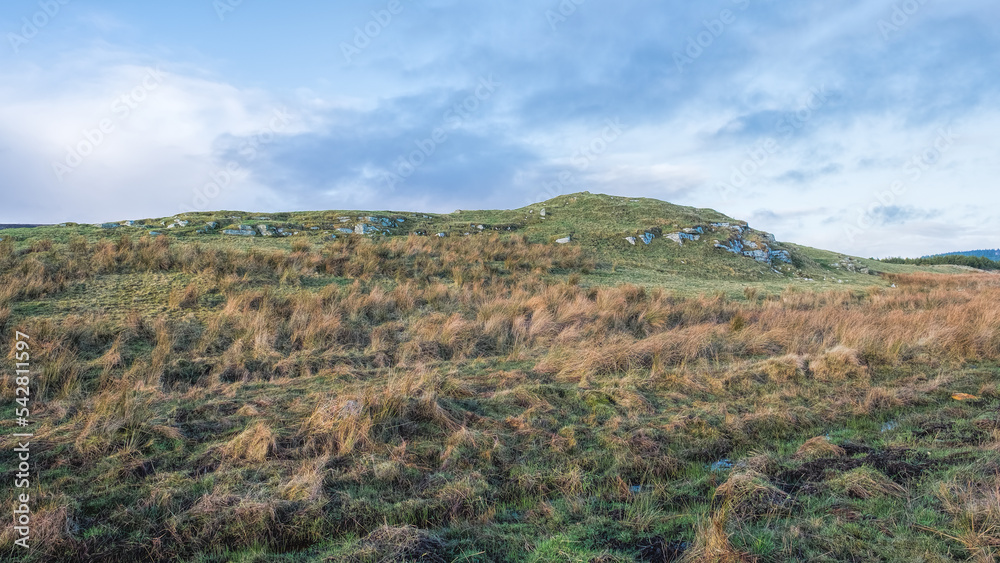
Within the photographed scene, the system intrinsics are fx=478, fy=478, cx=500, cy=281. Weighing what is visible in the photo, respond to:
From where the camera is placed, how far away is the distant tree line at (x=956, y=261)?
169 feet

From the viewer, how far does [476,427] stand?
609cm

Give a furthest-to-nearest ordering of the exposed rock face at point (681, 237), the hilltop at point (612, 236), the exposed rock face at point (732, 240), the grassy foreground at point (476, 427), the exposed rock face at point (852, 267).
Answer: the exposed rock face at point (852, 267) → the exposed rock face at point (681, 237) → the exposed rock face at point (732, 240) → the hilltop at point (612, 236) → the grassy foreground at point (476, 427)

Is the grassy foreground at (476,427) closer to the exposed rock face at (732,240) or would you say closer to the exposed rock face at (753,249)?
the exposed rock face at (732,240)

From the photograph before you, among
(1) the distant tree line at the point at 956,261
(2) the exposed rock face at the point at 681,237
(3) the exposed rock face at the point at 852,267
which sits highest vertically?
(2) the exposed rock face at the point at 681,237

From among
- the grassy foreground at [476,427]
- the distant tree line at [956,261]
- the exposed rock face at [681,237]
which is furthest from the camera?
the distant tree line at [956,261]

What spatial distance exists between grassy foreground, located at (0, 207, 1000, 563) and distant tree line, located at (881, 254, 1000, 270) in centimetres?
5168

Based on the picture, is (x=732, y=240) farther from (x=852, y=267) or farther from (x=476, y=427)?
(x=476, y=427)

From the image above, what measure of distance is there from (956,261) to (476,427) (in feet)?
229

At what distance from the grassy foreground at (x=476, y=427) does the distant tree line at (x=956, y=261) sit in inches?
2035

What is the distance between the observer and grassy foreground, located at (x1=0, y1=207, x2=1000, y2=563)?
148 inches

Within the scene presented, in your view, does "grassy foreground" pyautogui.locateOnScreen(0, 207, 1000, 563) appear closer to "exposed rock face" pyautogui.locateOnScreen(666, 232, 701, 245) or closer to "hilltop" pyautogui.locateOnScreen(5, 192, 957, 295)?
"hilltop" pyautogui.locateOnScreen(5, 192, 957, 295)

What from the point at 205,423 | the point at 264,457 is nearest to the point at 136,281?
the point at 205,423

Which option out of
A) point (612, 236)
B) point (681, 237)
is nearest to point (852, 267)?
point (681, 237)

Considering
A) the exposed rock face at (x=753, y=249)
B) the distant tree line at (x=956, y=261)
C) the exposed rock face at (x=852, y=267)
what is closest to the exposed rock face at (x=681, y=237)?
the exposed rock face at (x=753, y=249)
